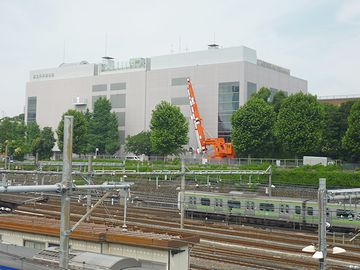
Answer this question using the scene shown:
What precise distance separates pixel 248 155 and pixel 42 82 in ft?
164

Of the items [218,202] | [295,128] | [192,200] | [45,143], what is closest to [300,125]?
[295,128]

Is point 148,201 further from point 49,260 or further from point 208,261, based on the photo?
point 49,260

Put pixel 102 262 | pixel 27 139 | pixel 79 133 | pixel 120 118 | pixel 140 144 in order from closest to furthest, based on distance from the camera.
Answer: pixel 102 262, pixel 79 133, pixel 140 144, pixel 120 118, pixel 27 139

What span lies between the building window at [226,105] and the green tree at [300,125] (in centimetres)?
1309

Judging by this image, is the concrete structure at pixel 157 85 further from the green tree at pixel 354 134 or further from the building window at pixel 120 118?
the green tree at pixel 354 134

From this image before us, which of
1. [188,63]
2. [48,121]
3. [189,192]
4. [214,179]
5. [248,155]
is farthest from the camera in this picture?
[48,121]

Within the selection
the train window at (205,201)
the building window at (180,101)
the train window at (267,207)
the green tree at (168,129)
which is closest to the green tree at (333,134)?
the green tree at (168,129)

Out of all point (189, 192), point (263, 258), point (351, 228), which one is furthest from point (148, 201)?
point (263, 258)

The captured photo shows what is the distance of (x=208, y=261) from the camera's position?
66.1 ft

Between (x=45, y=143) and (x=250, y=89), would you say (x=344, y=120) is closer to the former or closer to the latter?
(x=250, y=89)

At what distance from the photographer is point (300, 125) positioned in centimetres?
5662

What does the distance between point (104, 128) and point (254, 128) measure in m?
29.9

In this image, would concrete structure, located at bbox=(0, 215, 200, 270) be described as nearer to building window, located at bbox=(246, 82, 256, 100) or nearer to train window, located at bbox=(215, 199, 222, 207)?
train window, located at bbox=(215, 199, 222, 207)

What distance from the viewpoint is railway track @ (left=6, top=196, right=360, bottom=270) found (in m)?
19.8
